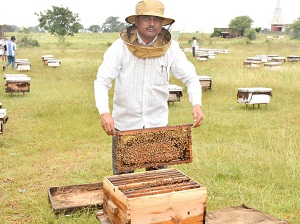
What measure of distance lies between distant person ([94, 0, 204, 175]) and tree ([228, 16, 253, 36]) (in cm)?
7124

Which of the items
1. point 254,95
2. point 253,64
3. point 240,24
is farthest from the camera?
point 240,24

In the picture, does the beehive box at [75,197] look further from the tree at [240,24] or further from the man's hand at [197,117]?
the tree at [240,24]

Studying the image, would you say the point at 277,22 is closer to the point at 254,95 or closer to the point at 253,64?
the point at 253,64

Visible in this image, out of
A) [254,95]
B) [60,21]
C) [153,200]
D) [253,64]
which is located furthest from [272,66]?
[60,21]

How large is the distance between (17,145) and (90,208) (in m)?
3.87

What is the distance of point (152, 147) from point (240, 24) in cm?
7461

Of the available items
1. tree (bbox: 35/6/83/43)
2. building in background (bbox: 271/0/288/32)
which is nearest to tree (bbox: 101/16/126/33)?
building in background (bbox: 271/0/288/32)

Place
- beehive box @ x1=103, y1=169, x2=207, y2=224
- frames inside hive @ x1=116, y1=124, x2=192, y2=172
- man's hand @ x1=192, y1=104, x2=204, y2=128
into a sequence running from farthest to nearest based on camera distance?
man's hand @ x1=192, y1=104, x2=204, y2=128 < frames inside hive @ x1=116, y1=124, x2=192, y2=172 < beehive box @ x1=103, y1=169, x2=207, y2=224

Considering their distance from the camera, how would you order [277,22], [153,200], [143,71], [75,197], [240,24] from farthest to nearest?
[277,22], [240,24], [75,197], [143,71], [153,200]

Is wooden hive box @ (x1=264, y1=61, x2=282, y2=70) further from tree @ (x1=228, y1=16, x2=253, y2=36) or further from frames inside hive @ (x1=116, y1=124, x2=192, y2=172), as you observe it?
tree @ (x1=228, y1=16, x2=253, y2=36)

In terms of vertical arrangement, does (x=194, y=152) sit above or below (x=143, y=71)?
below

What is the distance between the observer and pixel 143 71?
12.1ft

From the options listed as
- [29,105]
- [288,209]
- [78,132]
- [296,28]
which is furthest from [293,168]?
[296,28]

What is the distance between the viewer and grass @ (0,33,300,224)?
506cm
